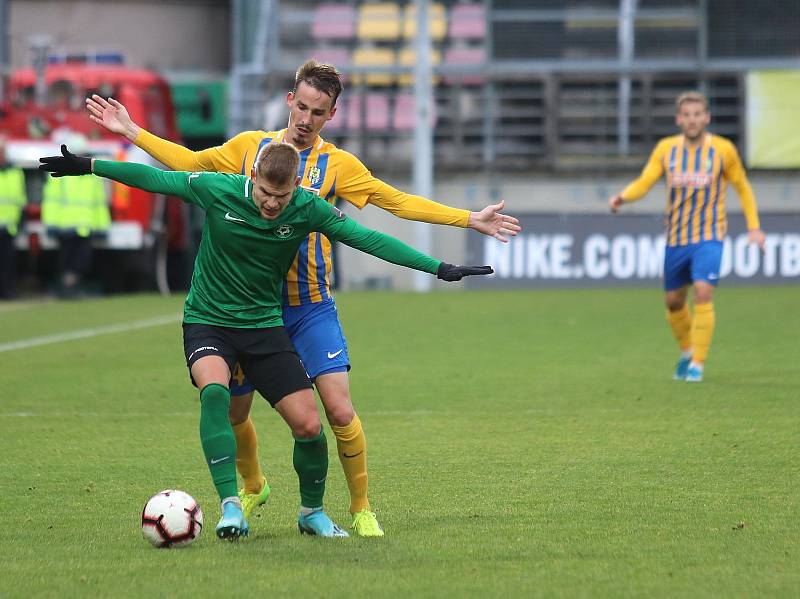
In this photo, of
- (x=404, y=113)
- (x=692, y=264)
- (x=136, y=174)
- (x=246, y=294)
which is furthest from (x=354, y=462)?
(x=404, y=113)

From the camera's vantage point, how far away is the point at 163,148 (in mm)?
→ 6633

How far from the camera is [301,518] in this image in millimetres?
6289

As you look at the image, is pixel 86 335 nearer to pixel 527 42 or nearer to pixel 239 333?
pixel 239 333

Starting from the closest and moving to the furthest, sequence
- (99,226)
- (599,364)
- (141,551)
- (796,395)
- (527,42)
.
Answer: (141,551) < (796,395) < (599,364) < (99,226) < (527,42)

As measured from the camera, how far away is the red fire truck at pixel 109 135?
70.5 ft

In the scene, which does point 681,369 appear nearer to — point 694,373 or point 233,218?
point 694,373

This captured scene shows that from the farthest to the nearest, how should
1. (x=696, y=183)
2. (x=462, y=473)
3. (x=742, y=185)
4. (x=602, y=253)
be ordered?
(x=602, y=253)
(x=742, y=185)
(x=696, y=183)
(x=462, y=473)

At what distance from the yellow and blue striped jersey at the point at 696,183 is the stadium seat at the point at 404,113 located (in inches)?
512

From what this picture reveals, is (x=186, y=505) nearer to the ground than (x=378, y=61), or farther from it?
nearer to the ground

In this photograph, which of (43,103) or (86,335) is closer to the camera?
(86,335)

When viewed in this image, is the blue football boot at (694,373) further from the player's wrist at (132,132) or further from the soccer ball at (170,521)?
the soccer ball at (170,521)

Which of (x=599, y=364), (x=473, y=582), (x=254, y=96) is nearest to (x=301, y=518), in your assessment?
(x=473, y=582)

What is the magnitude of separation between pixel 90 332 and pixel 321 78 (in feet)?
33.1

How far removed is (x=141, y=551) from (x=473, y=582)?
1274 millimetres
